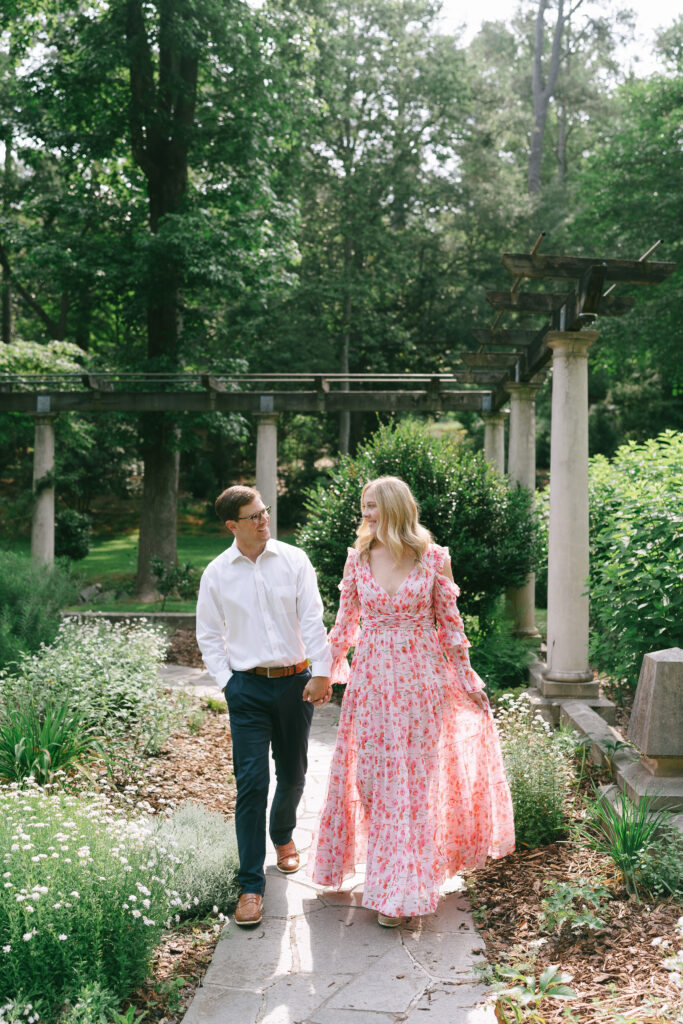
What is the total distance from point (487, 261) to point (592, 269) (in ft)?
72.9

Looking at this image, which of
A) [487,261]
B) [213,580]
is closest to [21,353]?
[213,580]

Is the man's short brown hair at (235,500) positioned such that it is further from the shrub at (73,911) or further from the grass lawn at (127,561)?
the grass lawn at (127,561)

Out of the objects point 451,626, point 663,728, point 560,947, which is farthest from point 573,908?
point 451,626

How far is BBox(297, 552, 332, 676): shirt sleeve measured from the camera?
4.12 meters

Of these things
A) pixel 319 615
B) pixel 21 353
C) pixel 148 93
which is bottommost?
pixel 319 615

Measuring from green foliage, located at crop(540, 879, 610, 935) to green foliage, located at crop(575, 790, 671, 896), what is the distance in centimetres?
17

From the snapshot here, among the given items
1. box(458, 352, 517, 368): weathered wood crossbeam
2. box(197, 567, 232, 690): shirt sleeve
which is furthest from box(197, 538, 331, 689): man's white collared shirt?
box(458, 352, 517, 368): weathered wood crossbeam

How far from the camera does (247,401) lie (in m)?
13.2

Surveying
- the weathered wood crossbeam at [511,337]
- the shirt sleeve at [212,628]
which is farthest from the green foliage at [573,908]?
the weathered wood crossbeam at [511,337]

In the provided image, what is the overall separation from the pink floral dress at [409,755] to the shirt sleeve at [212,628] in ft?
1.85

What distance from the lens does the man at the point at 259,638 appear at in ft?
13.3

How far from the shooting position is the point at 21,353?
1627 centimetres

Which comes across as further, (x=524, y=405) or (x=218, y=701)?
(x=524, y=405)

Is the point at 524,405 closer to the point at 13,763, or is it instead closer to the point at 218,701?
the point at 218,701
